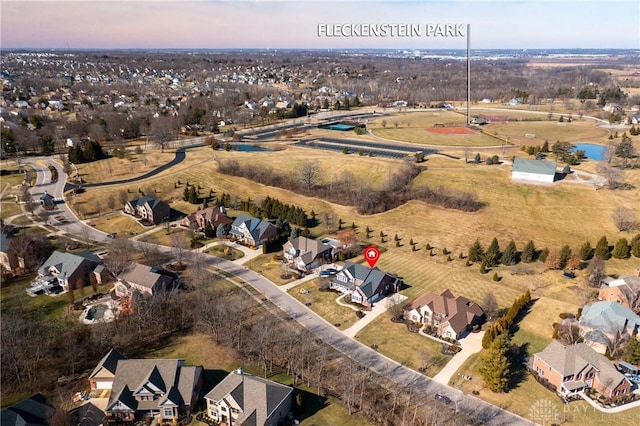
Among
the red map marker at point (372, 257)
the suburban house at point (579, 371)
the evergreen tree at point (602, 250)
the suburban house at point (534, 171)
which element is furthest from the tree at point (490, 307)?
the suburban house at point (534, 171)

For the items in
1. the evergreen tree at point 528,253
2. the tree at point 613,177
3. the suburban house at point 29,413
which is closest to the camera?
the suburban house at point 29,413

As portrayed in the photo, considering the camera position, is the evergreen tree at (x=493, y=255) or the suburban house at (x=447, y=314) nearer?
the suburban house at (x=447, y=314)

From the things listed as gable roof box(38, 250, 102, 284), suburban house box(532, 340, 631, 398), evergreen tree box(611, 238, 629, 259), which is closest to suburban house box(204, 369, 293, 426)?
suburban house box(532, 340, 631, 398)

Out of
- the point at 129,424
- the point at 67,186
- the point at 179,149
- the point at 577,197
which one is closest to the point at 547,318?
the point at 577,197

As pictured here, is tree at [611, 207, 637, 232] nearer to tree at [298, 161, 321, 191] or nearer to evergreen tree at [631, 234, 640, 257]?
evergreen tree at [631, 234, 640, 257]

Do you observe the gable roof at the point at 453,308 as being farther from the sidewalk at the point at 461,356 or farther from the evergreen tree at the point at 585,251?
the evergreen tree at the point at 585,251

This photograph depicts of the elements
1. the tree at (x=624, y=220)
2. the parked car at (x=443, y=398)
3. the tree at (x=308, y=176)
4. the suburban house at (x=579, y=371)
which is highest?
the tree at (x=308, y=176)

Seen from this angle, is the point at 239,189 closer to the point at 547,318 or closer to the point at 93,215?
the point at 93,215
